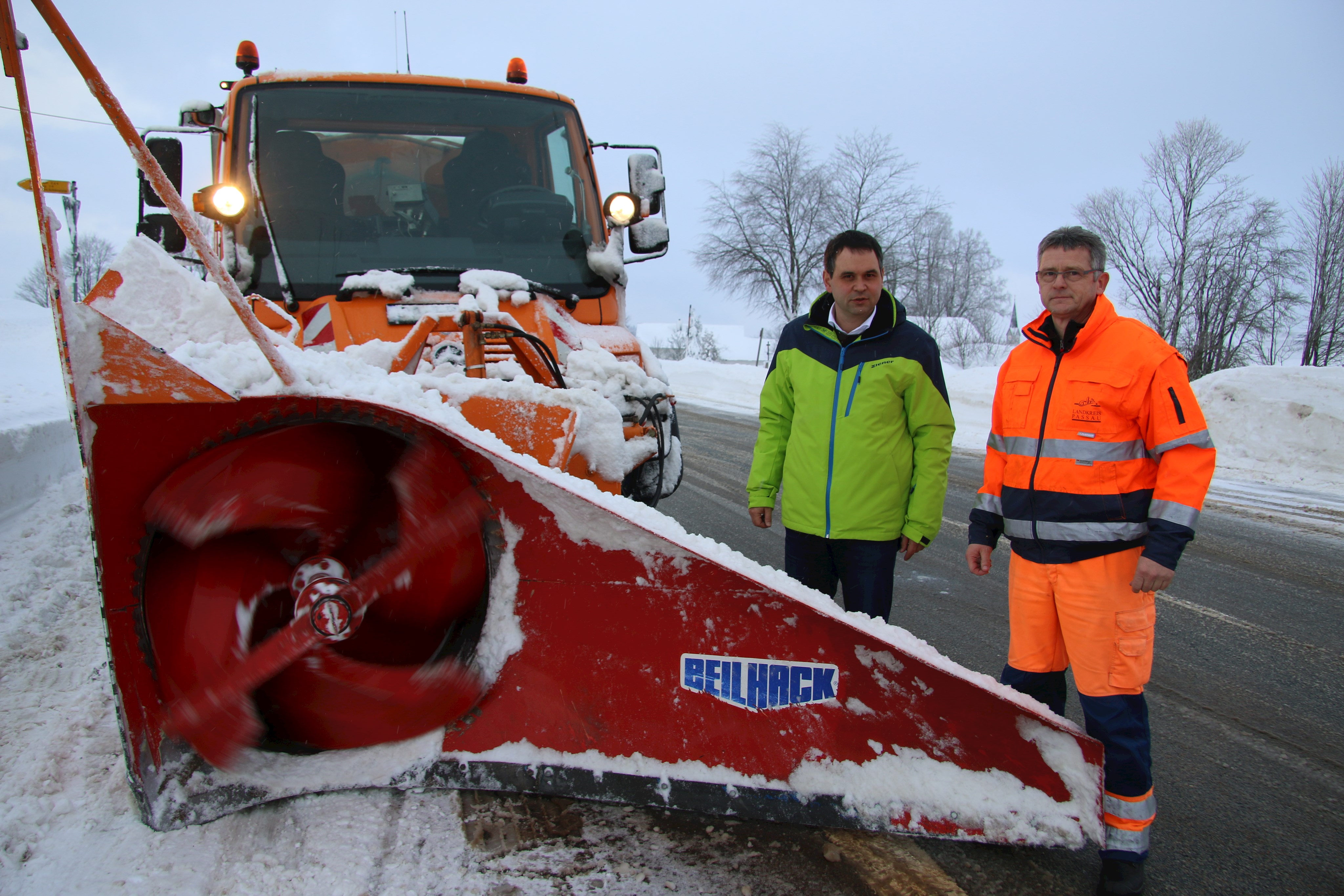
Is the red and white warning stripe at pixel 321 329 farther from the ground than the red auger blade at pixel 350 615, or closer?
farther from the ground

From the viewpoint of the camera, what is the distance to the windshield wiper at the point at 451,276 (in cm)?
327

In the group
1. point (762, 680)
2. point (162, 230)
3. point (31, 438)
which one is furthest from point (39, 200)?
point (31, 438)

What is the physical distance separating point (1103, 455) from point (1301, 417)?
425 inches

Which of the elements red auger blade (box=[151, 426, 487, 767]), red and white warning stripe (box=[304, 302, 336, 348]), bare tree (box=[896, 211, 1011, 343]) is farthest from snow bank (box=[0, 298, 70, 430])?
bare tree (box=[896, 211, 1011, 343])

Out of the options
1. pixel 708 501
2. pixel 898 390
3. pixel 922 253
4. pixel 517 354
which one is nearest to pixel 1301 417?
pixel 708 501

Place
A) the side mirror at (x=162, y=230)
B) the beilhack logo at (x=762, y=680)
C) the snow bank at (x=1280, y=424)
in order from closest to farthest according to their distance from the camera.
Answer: the beilhack logo at (x=762, y=680)
the side mirror at (x=162, y=230)
the snow bank at (x=1280, y=424)

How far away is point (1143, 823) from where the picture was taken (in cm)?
177

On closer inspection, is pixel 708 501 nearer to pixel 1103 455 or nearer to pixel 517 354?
pixel 517 354

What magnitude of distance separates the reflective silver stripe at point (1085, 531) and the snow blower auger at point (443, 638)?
0.53m

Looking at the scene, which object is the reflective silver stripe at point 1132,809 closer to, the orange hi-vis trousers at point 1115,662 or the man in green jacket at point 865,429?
the orange hi-vis trousers at point 1115,662

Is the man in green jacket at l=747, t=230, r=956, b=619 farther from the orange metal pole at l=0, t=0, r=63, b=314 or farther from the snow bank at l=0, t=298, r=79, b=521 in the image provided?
the snow bank at l=0, t=298, r=79, b=521

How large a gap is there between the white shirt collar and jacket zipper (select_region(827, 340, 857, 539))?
0.05 meters

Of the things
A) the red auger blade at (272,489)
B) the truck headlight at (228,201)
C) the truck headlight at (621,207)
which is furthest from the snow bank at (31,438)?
the truck headlight at (621,207)

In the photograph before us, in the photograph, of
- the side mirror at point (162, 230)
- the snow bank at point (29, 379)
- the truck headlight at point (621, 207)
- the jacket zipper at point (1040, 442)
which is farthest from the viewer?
the snow bank at point (29, 379)
